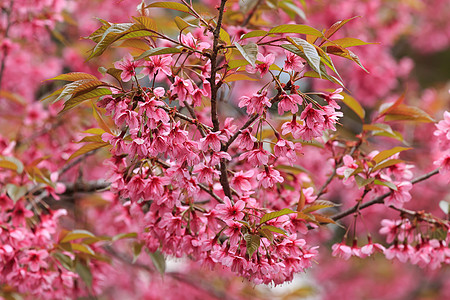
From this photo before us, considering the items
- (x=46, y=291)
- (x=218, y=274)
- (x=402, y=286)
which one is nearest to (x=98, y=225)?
(x=46, y=291)

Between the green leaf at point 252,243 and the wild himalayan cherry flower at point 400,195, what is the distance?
0.56 meters

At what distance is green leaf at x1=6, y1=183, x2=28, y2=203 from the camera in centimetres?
165

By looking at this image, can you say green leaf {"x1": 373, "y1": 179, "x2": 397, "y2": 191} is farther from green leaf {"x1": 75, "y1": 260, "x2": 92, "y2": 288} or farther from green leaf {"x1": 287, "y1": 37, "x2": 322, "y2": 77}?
green leaf {"x1": 75, "y1": 260, "x2": 92, "y2": 288}

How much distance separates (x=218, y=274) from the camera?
3920mm

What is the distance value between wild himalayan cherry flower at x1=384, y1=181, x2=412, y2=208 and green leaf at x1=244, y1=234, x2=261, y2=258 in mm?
557

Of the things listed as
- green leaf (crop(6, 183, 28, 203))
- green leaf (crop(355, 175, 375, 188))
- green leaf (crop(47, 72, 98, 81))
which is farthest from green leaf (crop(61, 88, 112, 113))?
green leaf (crop(355, 175, 375, 188))

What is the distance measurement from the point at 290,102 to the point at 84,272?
111 cm

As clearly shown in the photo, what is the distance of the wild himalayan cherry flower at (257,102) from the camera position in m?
1.18

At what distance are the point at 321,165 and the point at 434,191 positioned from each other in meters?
1.80

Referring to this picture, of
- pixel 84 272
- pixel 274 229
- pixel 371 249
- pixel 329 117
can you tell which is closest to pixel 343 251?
pixel 371 249

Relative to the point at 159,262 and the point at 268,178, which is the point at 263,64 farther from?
the point at 159,262

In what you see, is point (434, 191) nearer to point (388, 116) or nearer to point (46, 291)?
point (388, 116)

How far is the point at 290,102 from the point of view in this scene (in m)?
1.18

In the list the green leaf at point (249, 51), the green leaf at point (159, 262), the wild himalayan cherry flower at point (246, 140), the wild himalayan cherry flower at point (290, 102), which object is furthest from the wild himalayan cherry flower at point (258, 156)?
the green leaf at point (159, 262)
